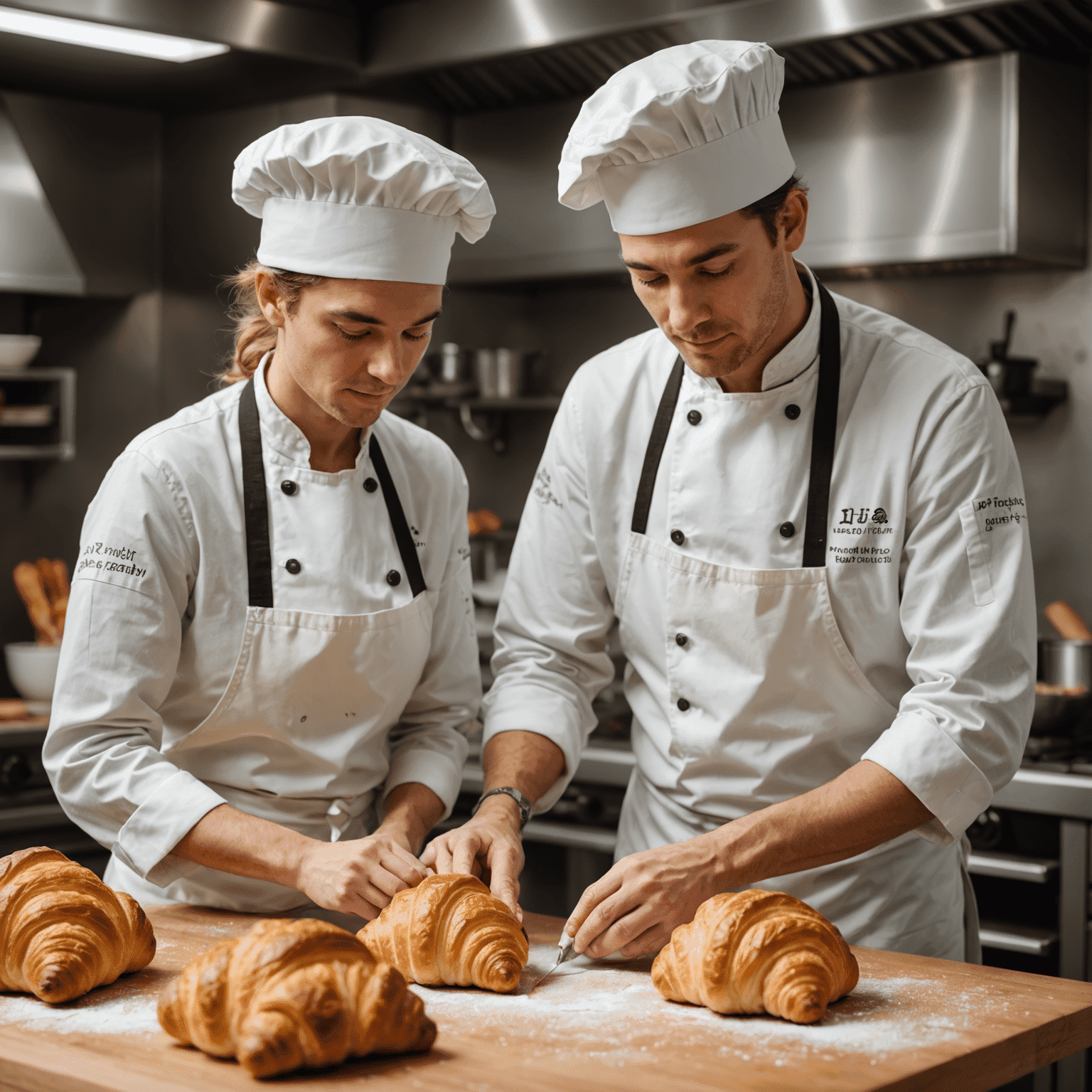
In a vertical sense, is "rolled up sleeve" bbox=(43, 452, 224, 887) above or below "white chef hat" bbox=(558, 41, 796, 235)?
below

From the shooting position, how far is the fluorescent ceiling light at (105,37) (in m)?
3.00

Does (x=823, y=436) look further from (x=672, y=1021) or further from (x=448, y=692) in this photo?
(x=672, y=1021)

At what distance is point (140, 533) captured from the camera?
166cm

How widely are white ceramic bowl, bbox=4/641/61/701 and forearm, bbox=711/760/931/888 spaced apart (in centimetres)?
236

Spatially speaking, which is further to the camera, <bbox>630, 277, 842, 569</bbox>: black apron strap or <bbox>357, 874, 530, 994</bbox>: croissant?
A: <bbox>630, 277, 842, 569</bbox>: black apron strap

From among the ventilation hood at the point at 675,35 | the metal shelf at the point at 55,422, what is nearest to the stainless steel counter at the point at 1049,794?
the ventilation hood at the point at 675,35

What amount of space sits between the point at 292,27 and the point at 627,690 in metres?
2.08

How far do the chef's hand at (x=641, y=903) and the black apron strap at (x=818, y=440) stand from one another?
1.43ft

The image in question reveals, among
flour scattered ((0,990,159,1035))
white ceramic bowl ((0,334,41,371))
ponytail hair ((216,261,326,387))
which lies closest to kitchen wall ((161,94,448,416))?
white ceramic bowl ((0,334,41,371))

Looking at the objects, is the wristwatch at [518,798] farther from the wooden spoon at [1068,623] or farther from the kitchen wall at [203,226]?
the kitchen wall at [203,226]

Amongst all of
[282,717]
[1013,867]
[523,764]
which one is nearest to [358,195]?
[282,717]

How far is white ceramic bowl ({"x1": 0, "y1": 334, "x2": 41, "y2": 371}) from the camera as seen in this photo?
142 inches

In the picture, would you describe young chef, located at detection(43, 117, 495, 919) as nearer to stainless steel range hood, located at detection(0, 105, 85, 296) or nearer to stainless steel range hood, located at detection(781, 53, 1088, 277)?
stainless steel range hood, located at detection(781, 53, 1088, 277)

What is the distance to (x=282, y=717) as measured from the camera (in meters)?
1.75
